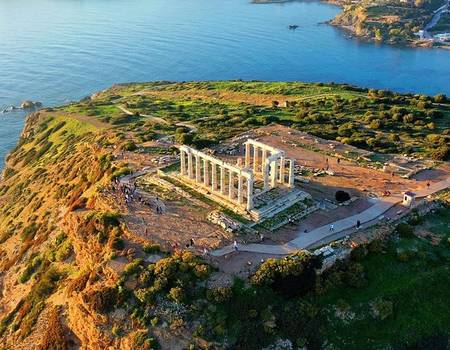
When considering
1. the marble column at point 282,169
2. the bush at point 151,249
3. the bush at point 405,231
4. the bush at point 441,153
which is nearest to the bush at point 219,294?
the bush at point 151,249

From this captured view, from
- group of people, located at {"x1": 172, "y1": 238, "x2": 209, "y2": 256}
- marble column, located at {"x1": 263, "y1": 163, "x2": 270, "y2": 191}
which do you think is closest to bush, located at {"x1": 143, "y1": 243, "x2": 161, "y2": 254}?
group of people, located at {"x1": 172, "y1": 238, "x2": 209, "y2": 256}

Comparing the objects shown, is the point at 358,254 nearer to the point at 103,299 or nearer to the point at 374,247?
the point at 374,247

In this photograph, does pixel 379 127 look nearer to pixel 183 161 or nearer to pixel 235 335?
pixel 183 161

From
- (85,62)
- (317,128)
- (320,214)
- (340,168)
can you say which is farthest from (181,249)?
(85,62)

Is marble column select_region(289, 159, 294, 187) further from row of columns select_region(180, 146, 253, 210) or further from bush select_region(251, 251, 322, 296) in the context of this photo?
bush select_region(251, 251, 322, 296)

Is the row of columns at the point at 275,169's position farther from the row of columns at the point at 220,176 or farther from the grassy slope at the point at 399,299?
the grassy slope at the point at 399,299

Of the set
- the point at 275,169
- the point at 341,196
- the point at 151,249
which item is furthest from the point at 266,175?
the point at 151,249
